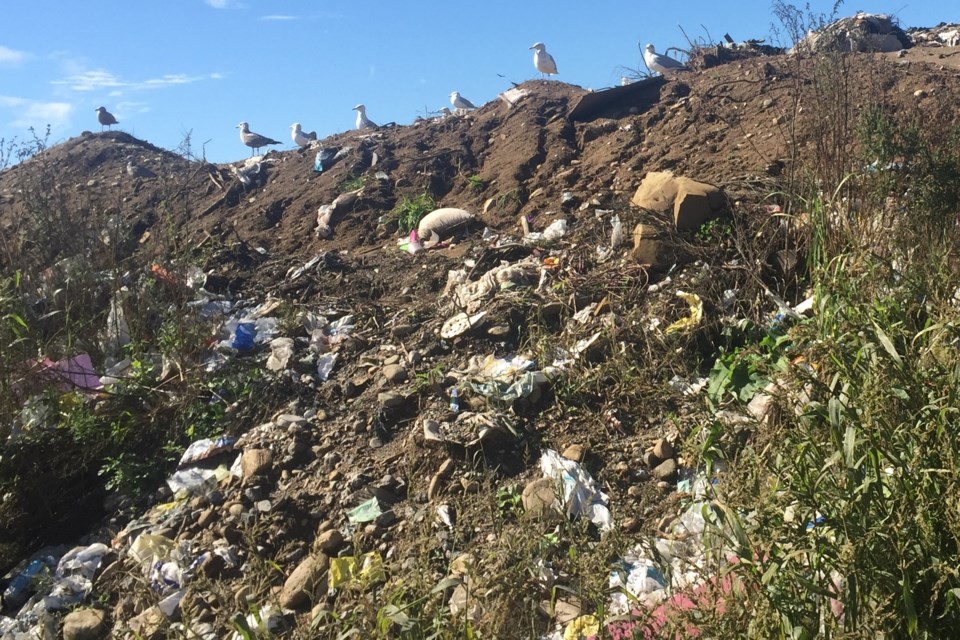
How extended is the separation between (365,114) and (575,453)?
868cm

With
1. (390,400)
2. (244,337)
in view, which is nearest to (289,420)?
(390,400)

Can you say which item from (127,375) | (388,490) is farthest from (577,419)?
(127,375)

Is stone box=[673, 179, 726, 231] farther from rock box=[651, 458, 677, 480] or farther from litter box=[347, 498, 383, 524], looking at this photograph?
litter box=[347, 498, 383, 524]

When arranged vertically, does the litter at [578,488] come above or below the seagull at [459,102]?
below

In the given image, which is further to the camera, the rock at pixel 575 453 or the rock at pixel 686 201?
the rock at pixel 686 201

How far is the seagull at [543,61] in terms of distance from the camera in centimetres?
1020

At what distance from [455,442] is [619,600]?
1084 mm

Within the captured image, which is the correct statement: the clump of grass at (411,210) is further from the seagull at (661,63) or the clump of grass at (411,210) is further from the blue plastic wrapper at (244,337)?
the seagull at (661,63)

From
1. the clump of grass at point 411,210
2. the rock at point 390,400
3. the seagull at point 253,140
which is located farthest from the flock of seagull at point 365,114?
the rock at point 390,400

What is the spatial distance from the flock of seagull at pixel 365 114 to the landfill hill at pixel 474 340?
1080mm

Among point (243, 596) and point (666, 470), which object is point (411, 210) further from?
point (243, 596)

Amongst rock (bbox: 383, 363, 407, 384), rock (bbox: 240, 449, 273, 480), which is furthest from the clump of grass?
rock (bbox: 240, 449, 273, 480)

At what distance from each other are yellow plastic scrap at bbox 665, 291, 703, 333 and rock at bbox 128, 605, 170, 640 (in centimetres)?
249

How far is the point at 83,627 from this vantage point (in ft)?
9.60
